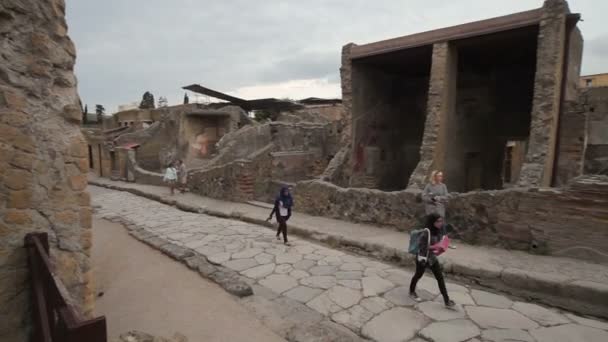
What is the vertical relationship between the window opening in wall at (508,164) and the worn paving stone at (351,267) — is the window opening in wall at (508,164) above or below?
above

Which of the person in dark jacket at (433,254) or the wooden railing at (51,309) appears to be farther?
the person in dark jacket at (433,254)

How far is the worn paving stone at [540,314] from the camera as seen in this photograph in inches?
149

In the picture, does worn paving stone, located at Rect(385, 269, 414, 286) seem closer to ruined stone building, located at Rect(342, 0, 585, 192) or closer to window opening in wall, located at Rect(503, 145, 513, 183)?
ruined stone building, located at Rect(342, 0, 585, 192)

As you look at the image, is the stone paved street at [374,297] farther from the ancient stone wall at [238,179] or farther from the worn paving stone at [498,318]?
the ancient stone wall at [238,179]

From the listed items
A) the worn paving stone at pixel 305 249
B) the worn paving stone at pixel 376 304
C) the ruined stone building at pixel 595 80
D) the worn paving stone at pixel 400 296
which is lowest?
the worn paving stone at pixel 305 249

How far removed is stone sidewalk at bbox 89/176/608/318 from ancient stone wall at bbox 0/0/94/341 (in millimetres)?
4433

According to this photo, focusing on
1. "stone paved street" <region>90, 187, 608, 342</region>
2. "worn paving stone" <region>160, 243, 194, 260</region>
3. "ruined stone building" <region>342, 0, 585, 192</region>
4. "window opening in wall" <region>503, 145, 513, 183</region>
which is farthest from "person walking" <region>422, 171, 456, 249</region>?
"window opening in wall" <region>503, 145, 513, 183</region>

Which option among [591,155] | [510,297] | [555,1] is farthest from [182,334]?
[591,155]

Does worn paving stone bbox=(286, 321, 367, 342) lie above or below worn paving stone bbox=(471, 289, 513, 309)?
below

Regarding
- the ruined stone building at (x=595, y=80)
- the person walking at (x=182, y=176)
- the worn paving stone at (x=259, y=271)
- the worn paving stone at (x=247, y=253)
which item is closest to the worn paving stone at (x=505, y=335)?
the worn paving stone at (x=259, y=271)

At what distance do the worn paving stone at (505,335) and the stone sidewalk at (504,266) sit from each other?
1148 mm

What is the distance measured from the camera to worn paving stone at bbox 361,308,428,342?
136 inches

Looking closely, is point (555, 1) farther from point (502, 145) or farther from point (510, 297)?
point (510, 297)

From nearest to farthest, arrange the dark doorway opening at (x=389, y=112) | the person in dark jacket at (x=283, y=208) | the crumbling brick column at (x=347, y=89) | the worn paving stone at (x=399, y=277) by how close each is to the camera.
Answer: the worn paving stone at (x=399, y=277)
the person in dark jacket at (x=283, y=208)
the crumbling brick column at (x=347, y=89)
the dark doorway opening at (x=389, y=112)
